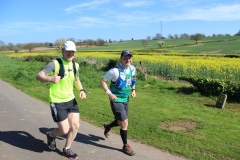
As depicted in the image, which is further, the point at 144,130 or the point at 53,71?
the point at 144,130

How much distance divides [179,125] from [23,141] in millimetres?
3727

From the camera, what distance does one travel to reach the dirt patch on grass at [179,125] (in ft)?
21.0

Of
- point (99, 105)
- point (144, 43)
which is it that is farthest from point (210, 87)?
point (144, 43)

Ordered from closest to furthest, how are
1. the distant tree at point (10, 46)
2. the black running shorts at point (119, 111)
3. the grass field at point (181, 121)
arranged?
the black running shorts at point (119, 111) → the grass field at point (181, 121) → the distant tree at point (10, 46)

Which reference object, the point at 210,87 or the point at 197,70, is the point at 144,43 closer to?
the point at 197,70

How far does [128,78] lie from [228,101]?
6840 mm

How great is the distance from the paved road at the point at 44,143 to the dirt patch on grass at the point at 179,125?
1.40 m

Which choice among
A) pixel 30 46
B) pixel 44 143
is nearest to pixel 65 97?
pixel 44 143

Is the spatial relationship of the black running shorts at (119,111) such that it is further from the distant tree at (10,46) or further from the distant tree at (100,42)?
the distant tree at (100,42)

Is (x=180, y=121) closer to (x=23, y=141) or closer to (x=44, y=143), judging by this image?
(x=44, y=143)

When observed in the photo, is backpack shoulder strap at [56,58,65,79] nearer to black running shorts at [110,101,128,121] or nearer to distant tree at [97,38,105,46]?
black running shorts at [110,101,128,121]

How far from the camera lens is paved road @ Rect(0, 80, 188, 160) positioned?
468 cm

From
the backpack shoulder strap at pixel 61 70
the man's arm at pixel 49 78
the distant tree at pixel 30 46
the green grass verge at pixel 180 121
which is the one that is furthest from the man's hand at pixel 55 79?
the distant tree at pixel 30 46

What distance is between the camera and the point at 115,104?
4.83 m
